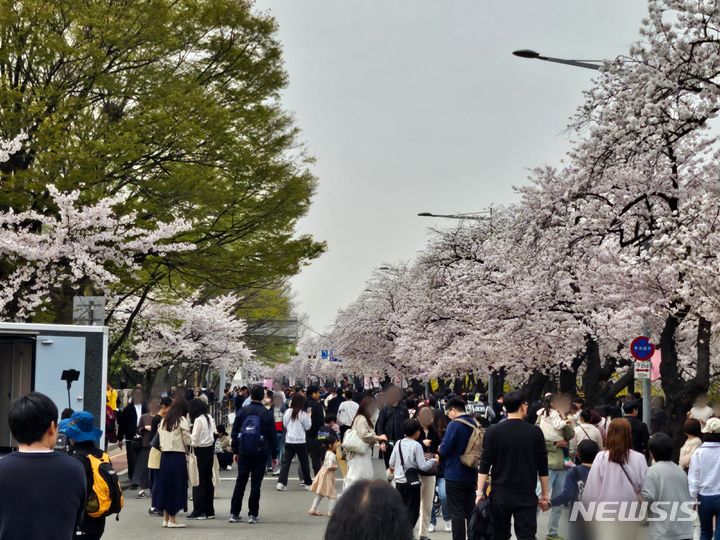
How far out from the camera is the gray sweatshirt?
8.76 meters

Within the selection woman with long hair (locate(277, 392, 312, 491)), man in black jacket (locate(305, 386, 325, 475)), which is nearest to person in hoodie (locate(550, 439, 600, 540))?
woman with long hair (locate(277, 392, 312, 491))

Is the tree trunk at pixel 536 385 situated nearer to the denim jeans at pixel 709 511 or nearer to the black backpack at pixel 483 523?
the denim jeans at pixel 709 511

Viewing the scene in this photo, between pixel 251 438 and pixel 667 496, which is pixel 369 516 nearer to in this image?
pixel 667 496

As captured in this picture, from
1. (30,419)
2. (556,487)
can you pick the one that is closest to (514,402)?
(30,419)

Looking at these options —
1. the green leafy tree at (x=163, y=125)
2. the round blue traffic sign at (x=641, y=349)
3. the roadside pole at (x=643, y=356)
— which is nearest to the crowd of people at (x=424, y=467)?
the roadside pole at (x=643, y=356)

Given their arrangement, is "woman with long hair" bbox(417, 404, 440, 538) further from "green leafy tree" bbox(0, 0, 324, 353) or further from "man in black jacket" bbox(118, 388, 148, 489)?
"green leafy tree" bbox(0, 0, 324, 353)

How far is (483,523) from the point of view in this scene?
954 centimetres

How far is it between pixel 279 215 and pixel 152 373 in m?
23.9

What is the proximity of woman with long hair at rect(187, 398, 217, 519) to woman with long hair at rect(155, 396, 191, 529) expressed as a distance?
43cm

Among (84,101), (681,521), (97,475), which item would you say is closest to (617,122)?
(681,521)

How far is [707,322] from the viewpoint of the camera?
21438mm

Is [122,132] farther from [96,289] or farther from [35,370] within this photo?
[35,370]

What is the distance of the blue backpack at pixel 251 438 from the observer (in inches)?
594


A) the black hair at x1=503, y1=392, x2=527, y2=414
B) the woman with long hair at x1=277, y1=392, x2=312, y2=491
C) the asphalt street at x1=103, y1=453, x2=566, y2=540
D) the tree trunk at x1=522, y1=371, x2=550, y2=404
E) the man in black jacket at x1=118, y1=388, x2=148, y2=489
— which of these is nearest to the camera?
the black hair at x1=503, y1=392, x2=527, y2=414
